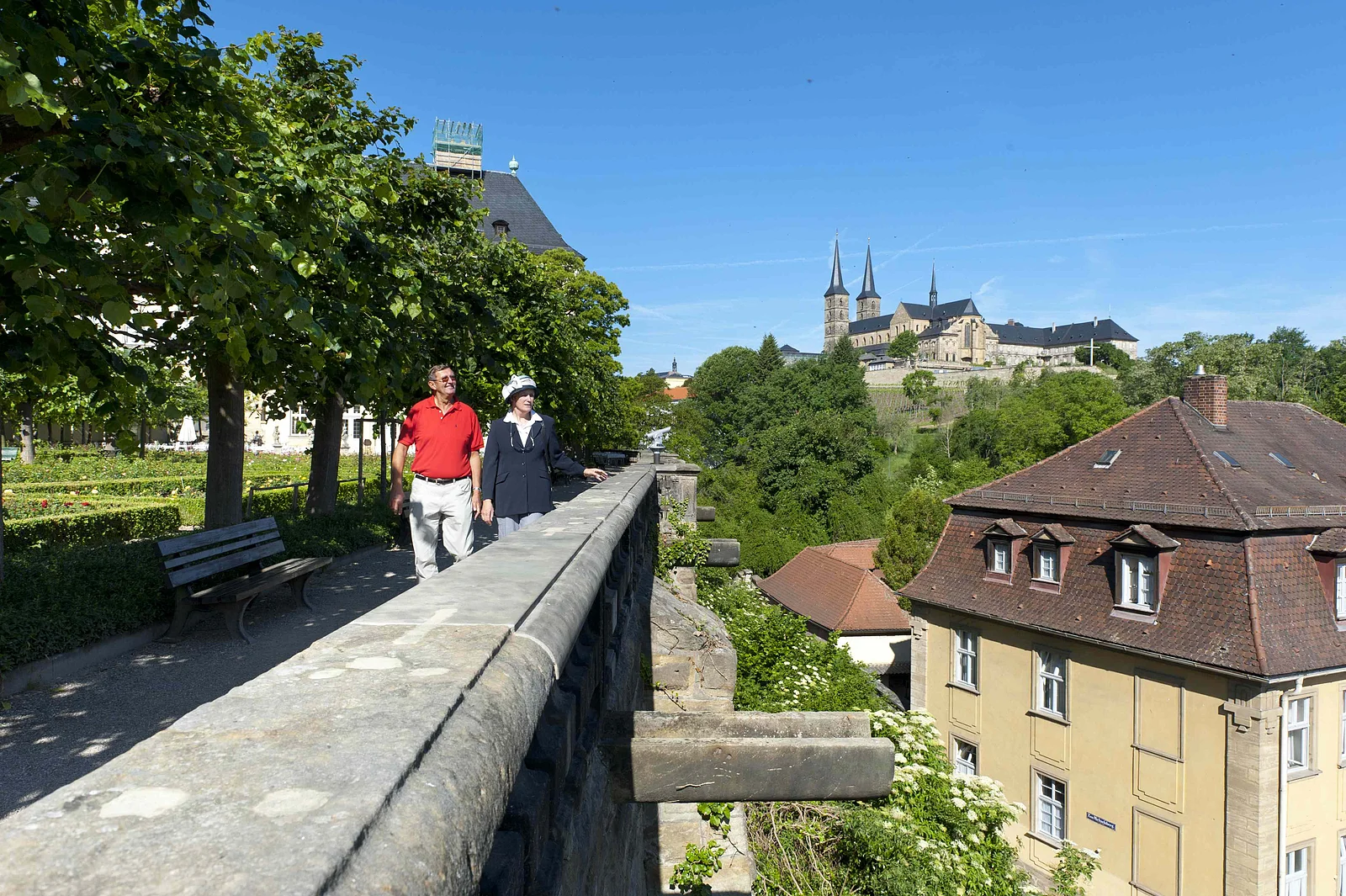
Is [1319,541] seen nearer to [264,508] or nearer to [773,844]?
[773,844]

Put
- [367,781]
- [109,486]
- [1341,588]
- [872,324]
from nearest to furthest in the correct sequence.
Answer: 1. [367,781]
2. [1341,588]
3. [109,486]
4. [872,324]

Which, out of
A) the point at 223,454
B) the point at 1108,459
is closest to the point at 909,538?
the point at 1108,459

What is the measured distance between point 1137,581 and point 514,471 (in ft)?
55.0

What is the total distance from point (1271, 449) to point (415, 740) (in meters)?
26.9

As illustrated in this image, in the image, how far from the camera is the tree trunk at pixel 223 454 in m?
9.92

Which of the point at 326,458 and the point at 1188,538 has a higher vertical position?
the point at 326,458

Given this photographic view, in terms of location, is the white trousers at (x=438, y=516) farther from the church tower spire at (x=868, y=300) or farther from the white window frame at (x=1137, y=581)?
the church tower spire at (x=868, y=300)

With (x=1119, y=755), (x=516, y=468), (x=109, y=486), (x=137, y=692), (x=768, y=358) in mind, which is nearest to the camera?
(x=137, y=692)

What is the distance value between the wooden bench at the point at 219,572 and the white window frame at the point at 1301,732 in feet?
58.8

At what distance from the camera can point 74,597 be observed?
6473 millimetres

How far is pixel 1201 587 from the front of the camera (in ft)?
58.1

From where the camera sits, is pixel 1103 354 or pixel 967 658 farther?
pixel 1103 354

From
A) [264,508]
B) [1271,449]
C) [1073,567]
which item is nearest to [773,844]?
[264,508]

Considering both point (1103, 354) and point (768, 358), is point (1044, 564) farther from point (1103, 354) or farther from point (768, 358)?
point (1103, 354)
